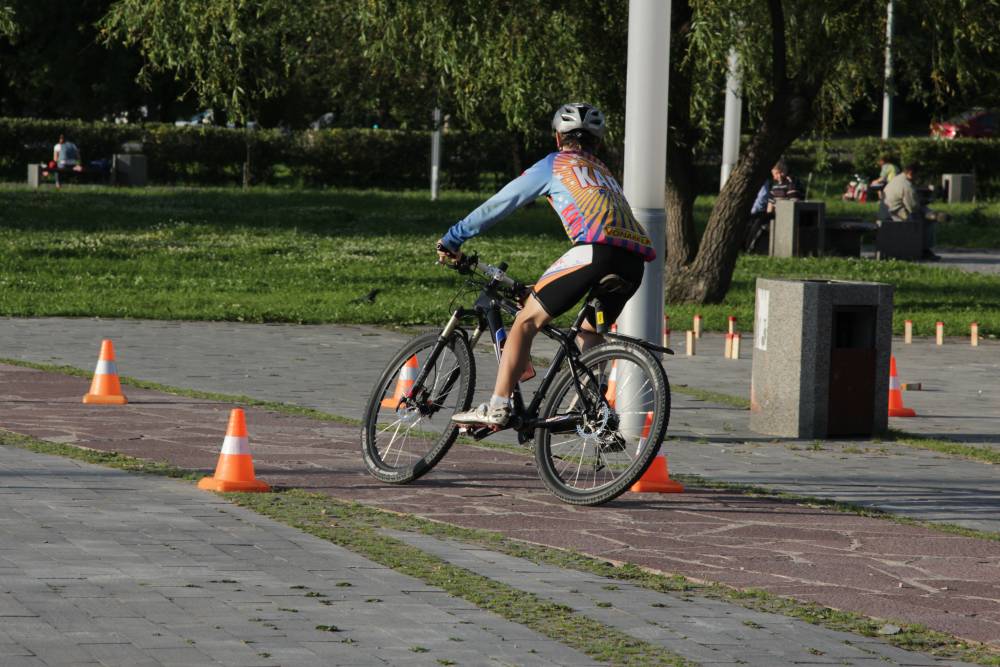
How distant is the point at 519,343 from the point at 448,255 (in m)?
0.55

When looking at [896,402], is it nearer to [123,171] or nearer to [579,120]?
[579,120]

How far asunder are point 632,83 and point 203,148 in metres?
34.8

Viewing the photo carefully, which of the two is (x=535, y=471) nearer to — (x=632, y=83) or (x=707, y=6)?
(x=632, y=83)

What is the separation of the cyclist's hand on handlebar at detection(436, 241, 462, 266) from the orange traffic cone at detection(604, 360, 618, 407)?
897 millimetres

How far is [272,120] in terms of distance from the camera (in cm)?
5669

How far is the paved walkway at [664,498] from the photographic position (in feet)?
20.2

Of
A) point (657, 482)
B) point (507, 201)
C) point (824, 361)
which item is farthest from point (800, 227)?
point (507, 201)

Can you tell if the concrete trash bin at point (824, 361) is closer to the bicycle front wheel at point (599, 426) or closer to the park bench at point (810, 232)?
the bicycle front wheel at point (599, 426)

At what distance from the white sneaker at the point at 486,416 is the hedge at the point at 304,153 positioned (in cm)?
3454

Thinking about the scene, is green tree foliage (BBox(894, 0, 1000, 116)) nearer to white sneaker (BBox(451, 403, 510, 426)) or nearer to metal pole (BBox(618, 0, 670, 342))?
metal pole (BBox(618, 0, 670, 342))

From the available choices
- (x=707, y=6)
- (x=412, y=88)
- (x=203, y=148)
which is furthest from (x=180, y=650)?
(x=203, y=148)

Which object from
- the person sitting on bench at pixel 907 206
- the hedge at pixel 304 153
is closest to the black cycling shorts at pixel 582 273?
the person sitting on bench at pixel 907 206

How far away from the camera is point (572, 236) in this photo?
7590 mm

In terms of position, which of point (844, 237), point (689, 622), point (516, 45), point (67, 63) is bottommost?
point (689, 622)
